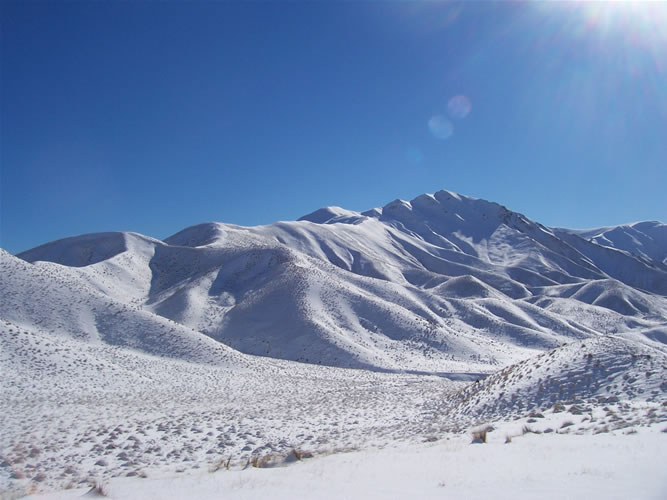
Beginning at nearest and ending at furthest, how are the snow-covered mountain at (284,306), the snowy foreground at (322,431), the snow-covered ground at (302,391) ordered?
the snowy foreground at (322,431)
the snow-covered ground at (302,391)
the snow-covered mountain at (284,306)

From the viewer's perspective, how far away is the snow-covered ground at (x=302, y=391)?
300 inches

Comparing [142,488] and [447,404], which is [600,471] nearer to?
[142,488]

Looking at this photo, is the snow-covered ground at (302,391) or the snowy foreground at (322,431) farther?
the snow-covered ground at (302,391)

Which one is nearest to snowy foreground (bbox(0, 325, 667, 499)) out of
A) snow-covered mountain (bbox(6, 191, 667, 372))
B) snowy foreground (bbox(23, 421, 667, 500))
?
snowy foreground (bbox(23, 421, 667, 500))

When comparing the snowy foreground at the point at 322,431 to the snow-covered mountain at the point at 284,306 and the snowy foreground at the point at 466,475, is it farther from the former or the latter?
the snow-covered mountain at the point at 284,306

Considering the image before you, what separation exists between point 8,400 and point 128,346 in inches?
577

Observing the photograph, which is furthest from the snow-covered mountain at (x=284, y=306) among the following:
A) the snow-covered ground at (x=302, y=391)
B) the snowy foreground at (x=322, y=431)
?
the snowy foreground at (x=322, y=431)

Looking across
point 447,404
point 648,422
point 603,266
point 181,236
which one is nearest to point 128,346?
point 447,404

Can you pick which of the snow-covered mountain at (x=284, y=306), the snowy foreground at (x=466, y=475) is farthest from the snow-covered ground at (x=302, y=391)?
the snow-covered mountain at (x=284, y=306)

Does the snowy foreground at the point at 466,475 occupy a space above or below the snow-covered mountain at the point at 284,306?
below

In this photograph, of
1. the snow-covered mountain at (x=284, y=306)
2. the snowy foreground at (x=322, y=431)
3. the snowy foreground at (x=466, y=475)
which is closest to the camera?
the snowy foreground at (x=466, y=475)

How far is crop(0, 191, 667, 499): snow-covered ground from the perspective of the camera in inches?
300

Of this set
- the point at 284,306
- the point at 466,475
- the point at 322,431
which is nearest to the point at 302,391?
the point at 322,431

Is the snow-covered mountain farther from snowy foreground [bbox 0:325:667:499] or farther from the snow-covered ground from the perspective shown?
snowy foreground [bbox 0:325:667:499]
